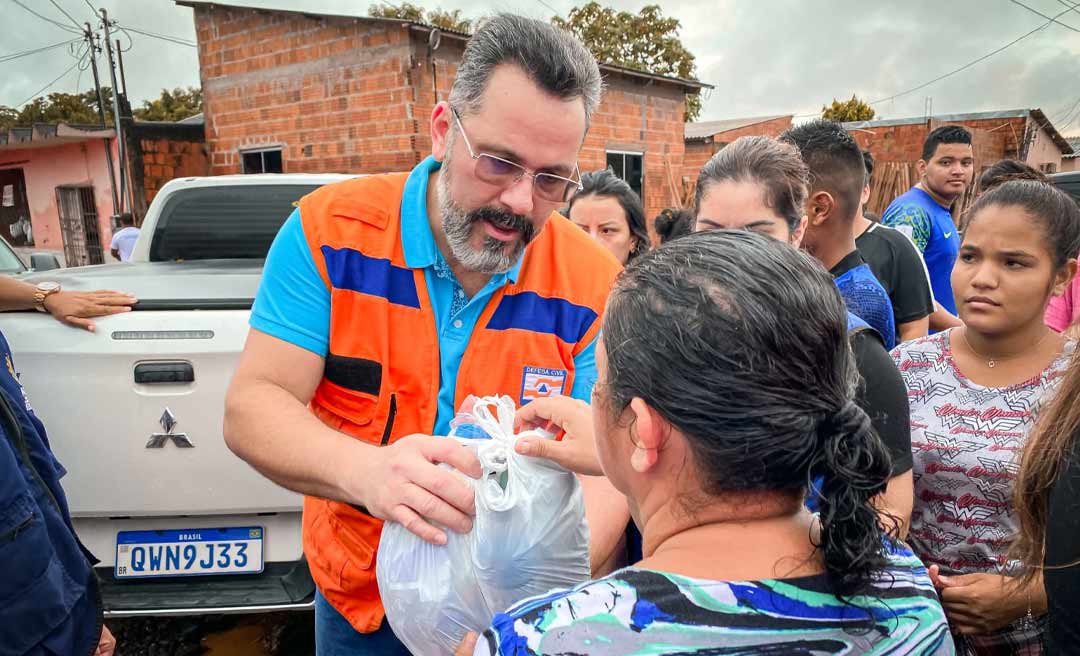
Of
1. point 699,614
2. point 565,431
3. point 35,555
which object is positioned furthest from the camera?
point 35,555

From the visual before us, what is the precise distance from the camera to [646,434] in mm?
980

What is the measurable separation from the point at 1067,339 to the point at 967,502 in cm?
60

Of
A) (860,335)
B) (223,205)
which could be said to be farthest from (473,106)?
(223,205)

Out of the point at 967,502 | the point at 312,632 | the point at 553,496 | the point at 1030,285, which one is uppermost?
the point at 1030,285

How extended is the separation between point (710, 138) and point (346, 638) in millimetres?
16699

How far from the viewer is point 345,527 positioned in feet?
5.66

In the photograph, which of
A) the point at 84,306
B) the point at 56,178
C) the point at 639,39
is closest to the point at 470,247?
the point at 84,306

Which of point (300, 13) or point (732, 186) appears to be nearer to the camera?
point (732, 186)

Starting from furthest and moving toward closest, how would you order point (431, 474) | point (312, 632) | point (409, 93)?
point (409, 93) → point (312, 632) → point (431, 474)

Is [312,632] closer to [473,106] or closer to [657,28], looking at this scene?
[473,106]

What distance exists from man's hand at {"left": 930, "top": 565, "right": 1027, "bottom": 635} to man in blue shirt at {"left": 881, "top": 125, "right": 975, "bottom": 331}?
291cm

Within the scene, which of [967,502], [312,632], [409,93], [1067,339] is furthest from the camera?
[409,93]

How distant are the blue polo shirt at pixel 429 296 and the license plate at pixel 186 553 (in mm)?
1312

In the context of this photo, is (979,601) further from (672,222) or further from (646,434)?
(672,222)
